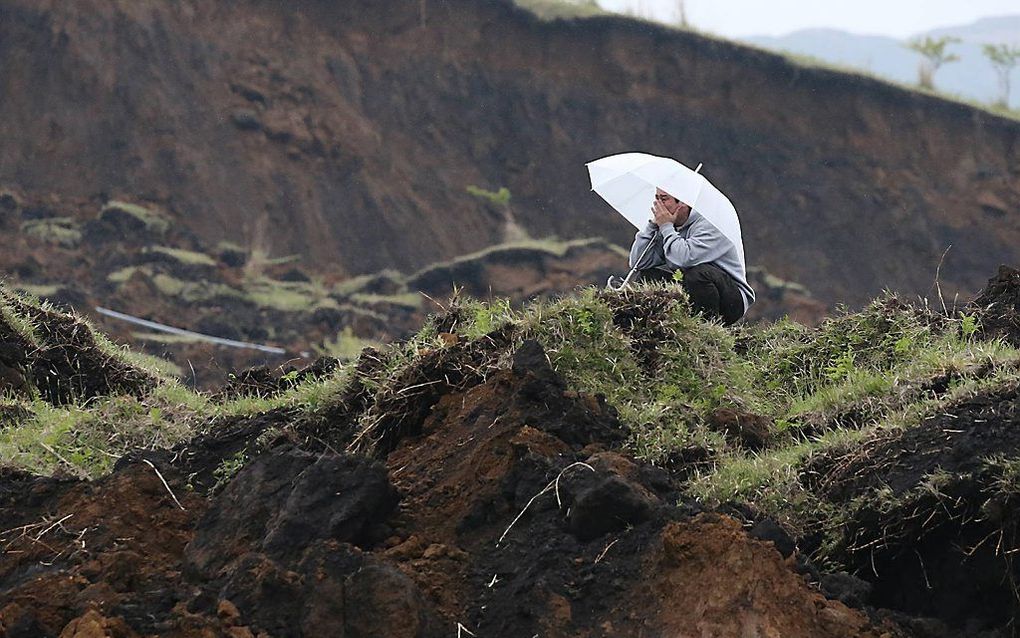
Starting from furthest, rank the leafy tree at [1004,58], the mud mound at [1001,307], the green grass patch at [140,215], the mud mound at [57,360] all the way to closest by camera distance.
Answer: the leafy tree at [1004,58] → the green grass patch at [140,215] → the mud mound at [57,360] → the mud mound at [1001,307]

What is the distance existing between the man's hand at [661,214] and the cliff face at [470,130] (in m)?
16.1

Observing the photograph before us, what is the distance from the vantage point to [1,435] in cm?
668

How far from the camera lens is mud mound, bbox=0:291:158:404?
8070 mm

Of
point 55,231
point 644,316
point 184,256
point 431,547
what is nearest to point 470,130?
point 184,256

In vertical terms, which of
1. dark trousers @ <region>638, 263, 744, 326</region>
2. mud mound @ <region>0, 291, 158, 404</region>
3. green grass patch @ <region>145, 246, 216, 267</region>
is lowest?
green grass patch @ <region>145, 246, 216, 267</region>

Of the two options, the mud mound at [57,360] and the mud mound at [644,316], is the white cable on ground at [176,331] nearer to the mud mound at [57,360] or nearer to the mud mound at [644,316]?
the mud mound at [57,360]

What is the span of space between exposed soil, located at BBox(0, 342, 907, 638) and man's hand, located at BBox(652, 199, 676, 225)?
254 cm

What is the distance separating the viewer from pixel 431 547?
4.51m

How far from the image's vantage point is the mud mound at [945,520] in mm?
4363

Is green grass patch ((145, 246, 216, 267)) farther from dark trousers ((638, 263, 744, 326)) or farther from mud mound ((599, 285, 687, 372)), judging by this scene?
mud mound ((599, 285, 687, 372))

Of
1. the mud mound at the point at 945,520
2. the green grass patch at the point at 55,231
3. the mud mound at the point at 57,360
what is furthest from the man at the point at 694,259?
the green grass patch at the point at 55,231

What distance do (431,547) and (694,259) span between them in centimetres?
351

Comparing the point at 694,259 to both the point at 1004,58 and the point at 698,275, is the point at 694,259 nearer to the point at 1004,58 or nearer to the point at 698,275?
the point at 698,275

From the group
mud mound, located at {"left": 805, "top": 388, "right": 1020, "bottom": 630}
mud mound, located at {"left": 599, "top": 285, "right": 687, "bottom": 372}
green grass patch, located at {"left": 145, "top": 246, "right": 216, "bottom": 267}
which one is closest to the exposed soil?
mud mound, located at {"left": 805, "top": 388, "right": 1020, "bottom": 630}
